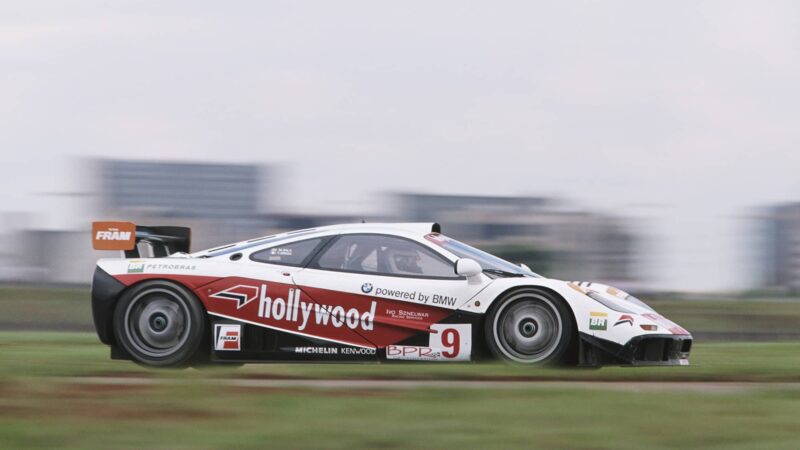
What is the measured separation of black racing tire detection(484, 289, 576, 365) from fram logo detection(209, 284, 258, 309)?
5.59 feet

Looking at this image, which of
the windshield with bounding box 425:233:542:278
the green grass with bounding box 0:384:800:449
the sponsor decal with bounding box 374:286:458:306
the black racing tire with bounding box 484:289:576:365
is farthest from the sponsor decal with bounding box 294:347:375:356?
the green grass with bounding box 0:384:800:449

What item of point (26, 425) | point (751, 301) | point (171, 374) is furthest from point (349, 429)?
point (751, 301)

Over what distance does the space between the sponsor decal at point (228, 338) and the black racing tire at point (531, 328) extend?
178 centimetres

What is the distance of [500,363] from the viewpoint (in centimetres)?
802

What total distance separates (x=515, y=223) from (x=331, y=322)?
77.5 ft

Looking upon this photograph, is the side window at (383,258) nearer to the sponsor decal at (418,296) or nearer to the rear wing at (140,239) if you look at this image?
the sponsor decal at (418,296)

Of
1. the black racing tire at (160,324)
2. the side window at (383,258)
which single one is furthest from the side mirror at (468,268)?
the black racing tire at (160,324)

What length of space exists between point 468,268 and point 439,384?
5.13ft

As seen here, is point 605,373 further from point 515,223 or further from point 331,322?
point 515,223

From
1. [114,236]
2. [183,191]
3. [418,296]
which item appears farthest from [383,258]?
[183,191]

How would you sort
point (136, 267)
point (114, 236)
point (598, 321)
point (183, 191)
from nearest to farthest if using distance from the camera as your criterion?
point (598, 321)
point (136, 267)
point (114, 236)
point (183, 191)

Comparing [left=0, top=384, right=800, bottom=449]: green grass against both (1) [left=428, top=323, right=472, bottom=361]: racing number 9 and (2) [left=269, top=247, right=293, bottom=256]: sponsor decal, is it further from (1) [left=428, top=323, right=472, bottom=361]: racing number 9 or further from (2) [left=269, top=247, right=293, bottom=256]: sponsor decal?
(2) [left=269, top=247, right=293, bottom=256]: sponsor decal

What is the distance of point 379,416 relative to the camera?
5406 millimetres

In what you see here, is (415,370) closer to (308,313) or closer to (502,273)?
(308,313)
